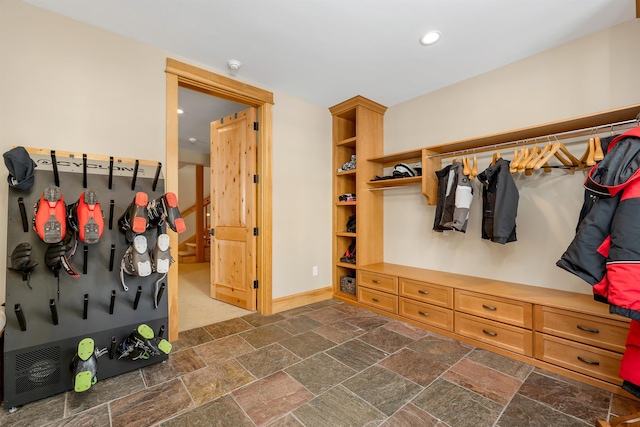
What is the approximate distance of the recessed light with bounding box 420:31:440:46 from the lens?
2.22 metres

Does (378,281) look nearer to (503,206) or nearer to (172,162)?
(503,206)

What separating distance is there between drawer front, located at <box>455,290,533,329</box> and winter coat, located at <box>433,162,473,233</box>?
0.64 meters

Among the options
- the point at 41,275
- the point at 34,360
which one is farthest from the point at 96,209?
the point at 34,360

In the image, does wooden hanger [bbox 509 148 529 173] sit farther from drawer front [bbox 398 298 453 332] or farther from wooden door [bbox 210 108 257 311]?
wooden door [bbox 210 108 257 311]

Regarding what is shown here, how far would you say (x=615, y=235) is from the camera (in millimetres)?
1438

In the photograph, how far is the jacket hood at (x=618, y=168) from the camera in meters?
1.46

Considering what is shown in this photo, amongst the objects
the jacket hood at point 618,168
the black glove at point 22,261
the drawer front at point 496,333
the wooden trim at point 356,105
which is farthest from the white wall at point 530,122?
the black glove at point 22,261

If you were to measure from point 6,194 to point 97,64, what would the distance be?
1156 millimetres

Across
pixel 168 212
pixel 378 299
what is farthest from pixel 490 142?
pixel 168 212

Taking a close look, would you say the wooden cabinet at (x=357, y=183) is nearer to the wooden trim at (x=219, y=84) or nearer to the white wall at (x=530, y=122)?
the white wall at (x=530, y=122)

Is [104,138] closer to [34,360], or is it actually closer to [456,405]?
[34,360]

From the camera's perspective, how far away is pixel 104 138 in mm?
2148

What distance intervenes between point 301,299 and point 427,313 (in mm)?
1510

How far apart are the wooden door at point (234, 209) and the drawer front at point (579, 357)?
2.77 meters
